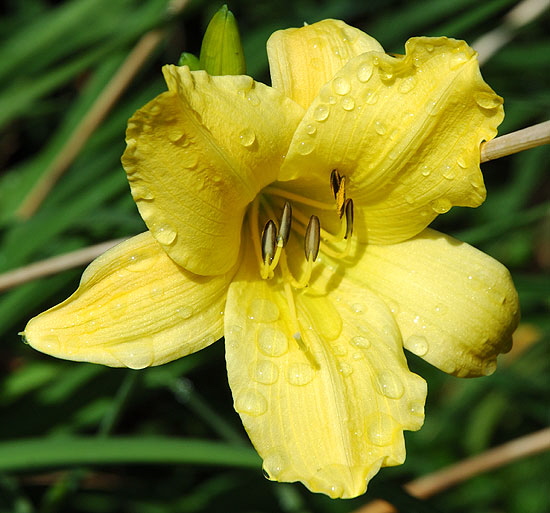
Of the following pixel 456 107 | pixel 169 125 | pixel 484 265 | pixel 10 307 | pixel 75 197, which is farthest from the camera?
pixel 75 197

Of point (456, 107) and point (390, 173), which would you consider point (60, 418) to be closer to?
point (390, 173)

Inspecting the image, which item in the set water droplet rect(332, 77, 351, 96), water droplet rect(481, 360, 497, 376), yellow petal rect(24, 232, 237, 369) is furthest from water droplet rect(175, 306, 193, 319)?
Answer: water droplet rect(481, 360, 497, 376)

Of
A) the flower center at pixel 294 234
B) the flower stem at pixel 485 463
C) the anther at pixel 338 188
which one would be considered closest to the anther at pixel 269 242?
the flower center at pixel 294 234

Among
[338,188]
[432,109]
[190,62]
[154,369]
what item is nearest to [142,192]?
[190,62]

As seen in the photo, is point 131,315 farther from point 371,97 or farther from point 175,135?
point 371,97

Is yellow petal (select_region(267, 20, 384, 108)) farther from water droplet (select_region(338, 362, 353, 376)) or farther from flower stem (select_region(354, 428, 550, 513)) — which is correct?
flower stem (select_region(354, 428, 550, 513))

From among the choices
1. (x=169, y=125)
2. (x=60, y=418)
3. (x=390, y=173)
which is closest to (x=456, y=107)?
(x=390, y=173)
